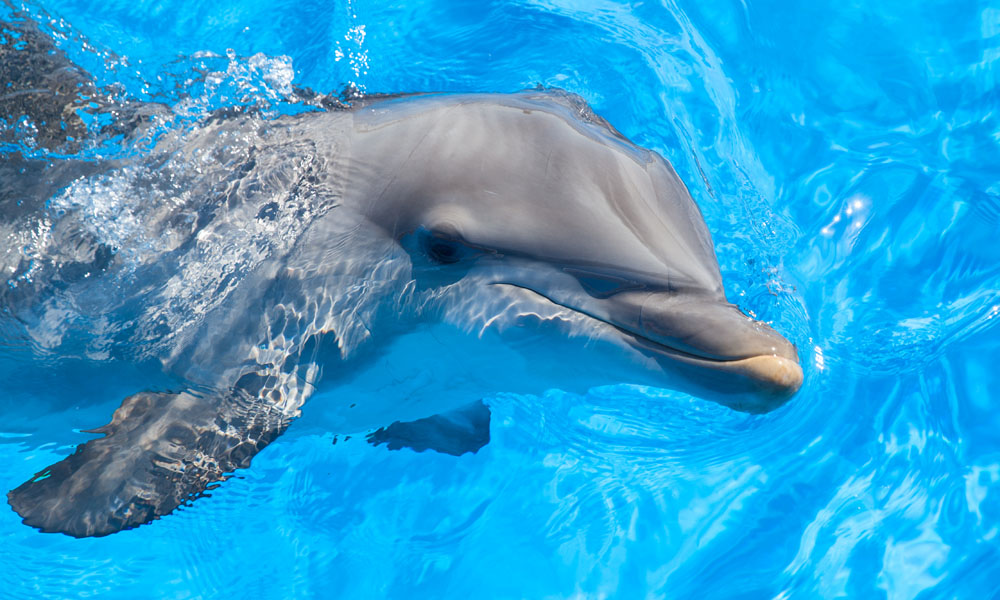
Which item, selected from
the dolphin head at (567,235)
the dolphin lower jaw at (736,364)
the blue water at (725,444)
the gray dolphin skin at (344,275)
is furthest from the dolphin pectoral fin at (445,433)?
the dolphin lower jaw at (736,364)

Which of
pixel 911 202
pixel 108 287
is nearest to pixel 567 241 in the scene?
pixel 108 287

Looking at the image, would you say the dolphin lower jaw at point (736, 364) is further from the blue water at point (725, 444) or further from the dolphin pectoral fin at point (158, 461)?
the dolphin pectoral fin at point (158, 461)

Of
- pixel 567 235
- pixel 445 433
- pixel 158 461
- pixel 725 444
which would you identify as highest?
pixel 567 235

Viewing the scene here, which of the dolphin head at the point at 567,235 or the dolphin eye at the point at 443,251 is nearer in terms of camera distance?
the dolphin head at the point at 567,235

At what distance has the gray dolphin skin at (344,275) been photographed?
10.4ft

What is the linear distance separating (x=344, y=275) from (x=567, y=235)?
1104 millimetres

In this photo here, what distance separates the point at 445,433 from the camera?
534 centimetres

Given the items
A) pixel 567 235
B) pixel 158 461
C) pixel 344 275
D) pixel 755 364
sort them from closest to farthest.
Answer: pixel 755 364
pixel 567 235
pixel 344 275
pixel 158 461

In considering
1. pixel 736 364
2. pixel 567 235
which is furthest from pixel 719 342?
pixel 567 235

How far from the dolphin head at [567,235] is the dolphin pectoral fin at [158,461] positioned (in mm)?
1331

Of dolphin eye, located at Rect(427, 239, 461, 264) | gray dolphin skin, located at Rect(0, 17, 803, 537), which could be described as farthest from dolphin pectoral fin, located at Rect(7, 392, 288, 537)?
dolphin eye, located at Rect(427, 239, 461, 264)

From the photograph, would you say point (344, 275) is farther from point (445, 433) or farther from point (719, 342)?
point (445, 433)

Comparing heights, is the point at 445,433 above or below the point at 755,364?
below

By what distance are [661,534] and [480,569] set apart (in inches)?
47.9
